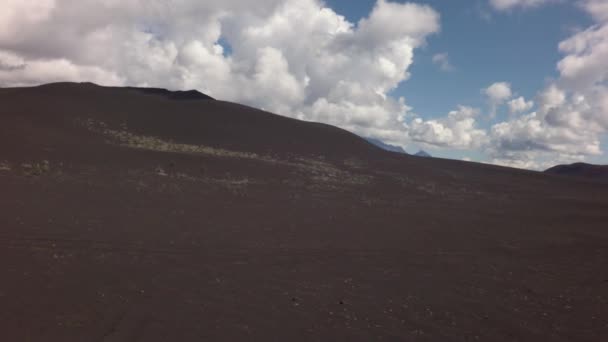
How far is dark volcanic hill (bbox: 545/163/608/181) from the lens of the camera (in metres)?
86.7

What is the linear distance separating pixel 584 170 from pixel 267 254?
105m

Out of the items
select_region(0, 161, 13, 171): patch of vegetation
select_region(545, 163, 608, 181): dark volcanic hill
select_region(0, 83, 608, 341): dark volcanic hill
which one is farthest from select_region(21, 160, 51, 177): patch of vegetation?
select_region(545, 163, 608, 181): dark volcanic hill

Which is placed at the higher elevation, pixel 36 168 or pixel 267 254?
pixel 36 168

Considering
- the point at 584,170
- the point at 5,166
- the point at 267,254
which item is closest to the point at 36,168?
the point at 5,166

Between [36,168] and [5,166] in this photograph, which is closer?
[5,166]

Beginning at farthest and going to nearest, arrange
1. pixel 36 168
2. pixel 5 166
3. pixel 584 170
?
pixel 584 170
pixel 36 168
pixel 5 166

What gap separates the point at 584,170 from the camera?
93250mm

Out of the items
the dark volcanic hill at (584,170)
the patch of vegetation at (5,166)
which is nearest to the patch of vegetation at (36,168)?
the patch of vegetation at (5,166)

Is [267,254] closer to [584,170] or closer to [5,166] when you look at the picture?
[5,166]

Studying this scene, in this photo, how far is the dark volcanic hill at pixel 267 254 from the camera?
7676mm

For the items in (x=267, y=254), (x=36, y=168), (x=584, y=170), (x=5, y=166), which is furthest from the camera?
(x=584, y=170)

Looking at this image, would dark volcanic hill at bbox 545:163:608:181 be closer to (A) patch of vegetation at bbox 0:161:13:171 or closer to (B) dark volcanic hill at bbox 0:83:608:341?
(B) dark volcanic hill at bbox 0:83:608:341

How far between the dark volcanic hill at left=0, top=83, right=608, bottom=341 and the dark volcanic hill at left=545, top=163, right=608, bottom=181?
66.5 metres

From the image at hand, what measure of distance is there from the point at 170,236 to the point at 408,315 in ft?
26.4
